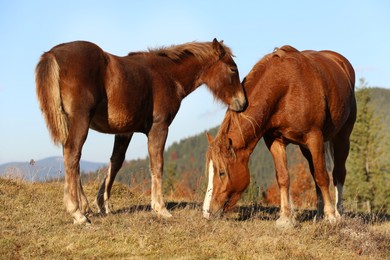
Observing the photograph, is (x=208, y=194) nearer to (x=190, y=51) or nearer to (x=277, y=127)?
(x=277, y=127)

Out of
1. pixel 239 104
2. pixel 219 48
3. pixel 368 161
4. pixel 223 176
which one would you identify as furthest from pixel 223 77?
pixel 368 161

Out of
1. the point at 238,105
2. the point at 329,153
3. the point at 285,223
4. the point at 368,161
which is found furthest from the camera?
the point at 368,161

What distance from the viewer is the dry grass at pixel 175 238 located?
5.23 metres

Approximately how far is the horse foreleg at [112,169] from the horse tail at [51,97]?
1.86m

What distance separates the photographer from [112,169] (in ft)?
25.8

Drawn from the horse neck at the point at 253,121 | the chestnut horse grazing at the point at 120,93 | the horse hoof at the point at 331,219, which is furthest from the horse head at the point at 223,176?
the horse hoof at the point at 331,219

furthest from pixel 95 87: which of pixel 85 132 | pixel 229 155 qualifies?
pixel 229 155

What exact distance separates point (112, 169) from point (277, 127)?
9.39ft

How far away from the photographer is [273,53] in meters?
7.80

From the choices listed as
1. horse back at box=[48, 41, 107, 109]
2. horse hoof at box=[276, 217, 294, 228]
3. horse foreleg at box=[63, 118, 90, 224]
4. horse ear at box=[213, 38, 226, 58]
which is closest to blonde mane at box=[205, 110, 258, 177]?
horse hoof at box=[276, 217, 294, 228]

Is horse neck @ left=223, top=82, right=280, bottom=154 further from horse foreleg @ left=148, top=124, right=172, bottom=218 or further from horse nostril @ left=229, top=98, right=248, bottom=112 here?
horse foreleg @ left=148, top=124, right=172, bottom=218

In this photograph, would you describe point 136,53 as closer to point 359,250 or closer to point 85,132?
point 85,132

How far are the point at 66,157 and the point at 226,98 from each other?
9.64 feet

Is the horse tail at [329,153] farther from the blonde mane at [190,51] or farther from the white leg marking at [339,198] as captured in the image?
the blonde mane at [190,51]
